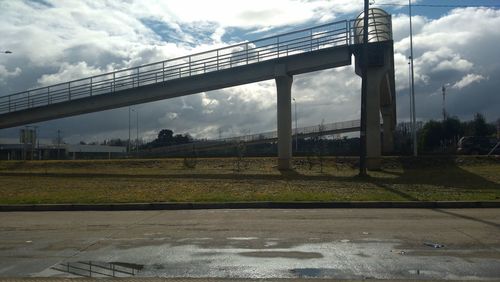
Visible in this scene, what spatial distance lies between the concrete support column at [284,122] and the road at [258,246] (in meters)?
22.0

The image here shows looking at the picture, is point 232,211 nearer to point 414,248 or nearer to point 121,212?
point 121,212

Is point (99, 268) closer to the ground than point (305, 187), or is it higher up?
closer to the ground

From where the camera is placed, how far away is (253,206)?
16.9 metres

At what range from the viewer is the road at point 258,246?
23.9ft

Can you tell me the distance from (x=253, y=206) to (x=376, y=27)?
25167 mm

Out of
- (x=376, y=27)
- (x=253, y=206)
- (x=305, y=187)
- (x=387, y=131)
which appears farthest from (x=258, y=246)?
(x=387, y=131)

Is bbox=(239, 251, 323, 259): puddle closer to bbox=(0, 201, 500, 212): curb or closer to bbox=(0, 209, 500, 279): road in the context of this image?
bbox=(0, 209, 500, 279): road

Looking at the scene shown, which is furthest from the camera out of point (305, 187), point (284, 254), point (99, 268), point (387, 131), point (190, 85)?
point (387, 131)

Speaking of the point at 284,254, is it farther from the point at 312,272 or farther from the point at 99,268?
the point at 99,268

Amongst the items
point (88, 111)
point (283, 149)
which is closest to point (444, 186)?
point (283, 149)

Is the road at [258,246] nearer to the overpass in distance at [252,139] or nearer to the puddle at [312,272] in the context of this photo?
the puddle at [312,272]

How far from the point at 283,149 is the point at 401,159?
28.2 ft

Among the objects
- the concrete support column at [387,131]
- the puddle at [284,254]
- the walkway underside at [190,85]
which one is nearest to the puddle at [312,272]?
the puddle at [284,254]

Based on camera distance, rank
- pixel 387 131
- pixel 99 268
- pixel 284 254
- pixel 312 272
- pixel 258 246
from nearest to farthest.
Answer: pixel 312 272, pixel 99 268, pixel 284 254, pixel 258 246, pixel 387 131
